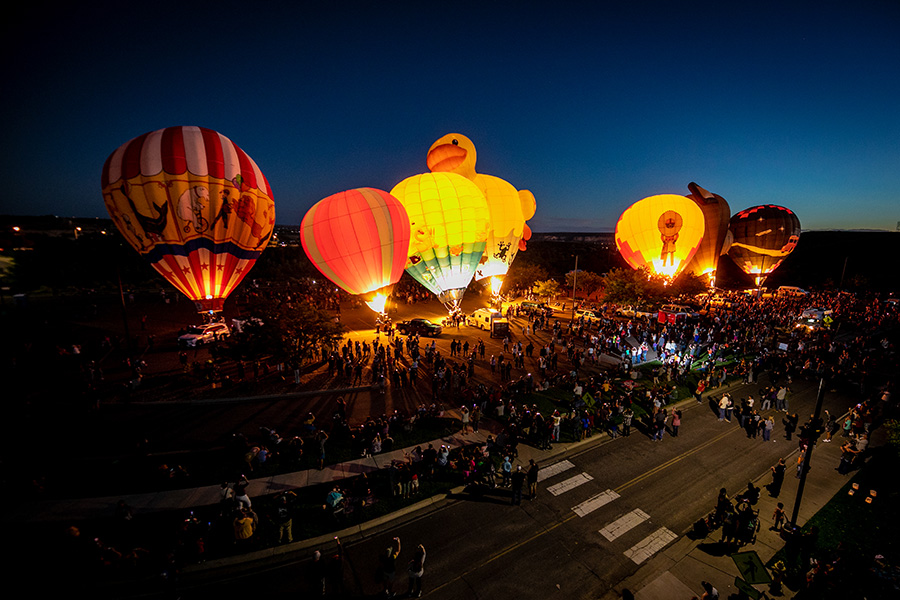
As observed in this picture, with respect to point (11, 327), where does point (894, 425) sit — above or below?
above

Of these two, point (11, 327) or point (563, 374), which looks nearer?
point (563, 374)

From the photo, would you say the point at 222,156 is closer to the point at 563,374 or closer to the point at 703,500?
the point at 563,374

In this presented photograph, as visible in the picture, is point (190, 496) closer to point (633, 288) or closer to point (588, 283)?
point (633, 288)

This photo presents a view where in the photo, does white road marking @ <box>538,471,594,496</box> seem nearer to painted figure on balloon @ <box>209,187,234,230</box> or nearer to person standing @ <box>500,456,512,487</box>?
person standing @ <box>500,456,512,487</box>

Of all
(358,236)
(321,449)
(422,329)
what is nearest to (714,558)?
(321,449)

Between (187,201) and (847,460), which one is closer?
(847,460)

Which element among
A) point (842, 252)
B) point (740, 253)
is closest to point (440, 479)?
point (740, 253)
